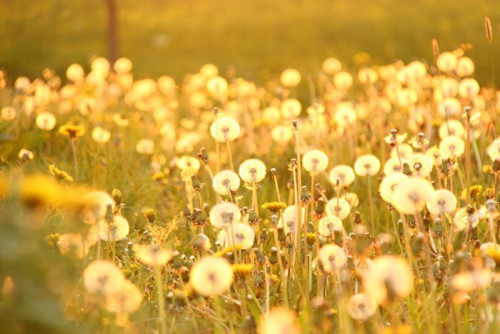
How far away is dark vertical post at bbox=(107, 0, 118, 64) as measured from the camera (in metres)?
7.89

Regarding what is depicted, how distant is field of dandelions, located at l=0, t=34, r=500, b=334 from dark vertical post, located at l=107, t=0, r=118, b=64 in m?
2.49

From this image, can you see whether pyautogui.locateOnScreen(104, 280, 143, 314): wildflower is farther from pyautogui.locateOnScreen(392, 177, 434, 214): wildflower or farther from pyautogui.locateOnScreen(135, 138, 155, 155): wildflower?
pyautogui.locateOnScreen(135, 138, 155, 155): wildflower

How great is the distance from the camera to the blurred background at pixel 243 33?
9.59 m

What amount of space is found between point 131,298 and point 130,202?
A: 76.2 inches

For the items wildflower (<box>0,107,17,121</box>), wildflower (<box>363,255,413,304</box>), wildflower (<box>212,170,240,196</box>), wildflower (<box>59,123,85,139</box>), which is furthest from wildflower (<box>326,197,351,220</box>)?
wildflower (<box>0,107,17,121</box>)

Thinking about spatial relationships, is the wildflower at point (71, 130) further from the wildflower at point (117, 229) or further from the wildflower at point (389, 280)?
the wildflower at point (389, 280)

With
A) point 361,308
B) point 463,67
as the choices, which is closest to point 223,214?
point 361,308

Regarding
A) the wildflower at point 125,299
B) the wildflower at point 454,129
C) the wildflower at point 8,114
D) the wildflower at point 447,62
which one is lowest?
the wildflower at point 125,299

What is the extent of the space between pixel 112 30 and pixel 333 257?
655 cm

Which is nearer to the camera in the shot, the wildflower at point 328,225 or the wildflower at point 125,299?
the wildflower at point 125,299

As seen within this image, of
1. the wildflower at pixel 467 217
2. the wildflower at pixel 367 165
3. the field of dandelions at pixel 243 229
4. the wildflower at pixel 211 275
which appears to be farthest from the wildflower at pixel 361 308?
the wildflower at pixel 367 165

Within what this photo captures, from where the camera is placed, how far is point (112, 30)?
7.97 m

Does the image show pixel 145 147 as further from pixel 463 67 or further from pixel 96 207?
pixel 96 207

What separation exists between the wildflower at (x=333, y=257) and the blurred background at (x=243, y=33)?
295 inches
